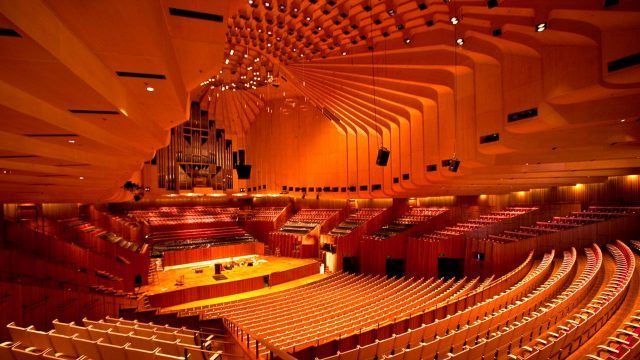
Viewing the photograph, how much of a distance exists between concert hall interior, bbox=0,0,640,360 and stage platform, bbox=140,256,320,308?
67mm

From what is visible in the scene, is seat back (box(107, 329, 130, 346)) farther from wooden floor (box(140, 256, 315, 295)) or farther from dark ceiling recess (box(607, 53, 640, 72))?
wooden floor (box(140, 256, 315, 295))

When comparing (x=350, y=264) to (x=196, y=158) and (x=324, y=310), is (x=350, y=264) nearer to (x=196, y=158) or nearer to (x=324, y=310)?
(x=324, y=310)

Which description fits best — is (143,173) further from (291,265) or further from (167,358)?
(167,358)

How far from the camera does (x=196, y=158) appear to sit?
56.3ft

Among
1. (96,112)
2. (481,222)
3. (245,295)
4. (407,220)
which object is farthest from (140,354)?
(407,220)

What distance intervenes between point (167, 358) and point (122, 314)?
5014 millimetres

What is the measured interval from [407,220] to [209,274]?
6.83 m

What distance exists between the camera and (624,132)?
4520mm

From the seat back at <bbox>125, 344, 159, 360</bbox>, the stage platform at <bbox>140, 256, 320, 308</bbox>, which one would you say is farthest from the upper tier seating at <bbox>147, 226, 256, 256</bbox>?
the seat back at <bbox>125, 344, 159, 360</bbox>

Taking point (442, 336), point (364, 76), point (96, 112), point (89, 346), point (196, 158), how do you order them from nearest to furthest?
1. point (96, 112)
2. point (89, 346)
3. point (442, 336)
4. point (364, 76)
5. point (196, 158)

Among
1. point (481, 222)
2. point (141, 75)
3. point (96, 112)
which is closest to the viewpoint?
point (141, 75)

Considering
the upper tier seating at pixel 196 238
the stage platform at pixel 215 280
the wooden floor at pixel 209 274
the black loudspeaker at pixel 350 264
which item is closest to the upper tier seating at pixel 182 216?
the upper tier seating at pixel 196 238

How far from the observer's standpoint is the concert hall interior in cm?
259

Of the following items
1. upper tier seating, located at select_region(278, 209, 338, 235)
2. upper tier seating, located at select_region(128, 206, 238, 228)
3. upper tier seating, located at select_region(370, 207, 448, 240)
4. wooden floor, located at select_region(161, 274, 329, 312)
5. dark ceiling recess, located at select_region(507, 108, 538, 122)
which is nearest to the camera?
dark ceiling recess, located at select_region(507, 108, 538, 122)
